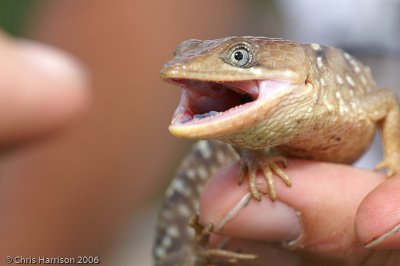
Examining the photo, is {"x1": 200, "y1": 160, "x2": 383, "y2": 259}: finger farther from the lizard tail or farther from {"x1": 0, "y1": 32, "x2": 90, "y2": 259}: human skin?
{"x1": 0, "y1": 32, "x2": 90, "y2": 259}: human skin

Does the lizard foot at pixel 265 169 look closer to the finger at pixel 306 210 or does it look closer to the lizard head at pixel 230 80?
the finger at pixel 306 210

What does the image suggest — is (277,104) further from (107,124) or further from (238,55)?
(107,124)

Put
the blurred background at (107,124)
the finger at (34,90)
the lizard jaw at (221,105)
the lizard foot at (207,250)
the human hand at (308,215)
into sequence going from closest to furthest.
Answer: the lizard jaw at (221,105), the human hand at (308,215), the lizard foot at (207,250), the finger at (34,90), the blurred background at (107,124)

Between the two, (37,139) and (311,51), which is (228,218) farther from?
(37,139)

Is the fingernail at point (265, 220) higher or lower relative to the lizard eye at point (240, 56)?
lower

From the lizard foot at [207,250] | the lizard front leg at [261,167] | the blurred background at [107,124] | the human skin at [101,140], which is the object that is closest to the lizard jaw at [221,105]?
the lizard front leg at [261,167]

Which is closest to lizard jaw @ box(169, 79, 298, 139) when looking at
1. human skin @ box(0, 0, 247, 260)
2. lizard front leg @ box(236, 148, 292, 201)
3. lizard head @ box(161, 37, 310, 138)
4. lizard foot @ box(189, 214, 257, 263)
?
lizard head @ box(161, 37, 310, 138)

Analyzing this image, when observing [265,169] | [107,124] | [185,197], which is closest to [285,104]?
[265,169]
